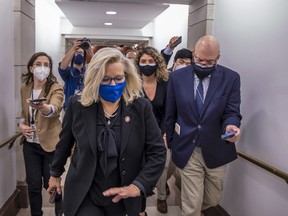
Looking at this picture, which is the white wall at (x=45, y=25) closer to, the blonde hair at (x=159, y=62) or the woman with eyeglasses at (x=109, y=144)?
the blonde hair at (x=159, y=62)

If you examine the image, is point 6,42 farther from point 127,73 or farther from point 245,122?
point 245,122

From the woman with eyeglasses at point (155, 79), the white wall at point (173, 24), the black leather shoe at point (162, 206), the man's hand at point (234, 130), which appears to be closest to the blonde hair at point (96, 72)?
the man's hand at point (234, 130)

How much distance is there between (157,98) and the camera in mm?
3123

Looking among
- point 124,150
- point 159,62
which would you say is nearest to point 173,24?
point 159,62

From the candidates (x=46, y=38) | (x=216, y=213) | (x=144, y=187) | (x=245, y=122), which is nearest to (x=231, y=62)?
(x=245, y=122)

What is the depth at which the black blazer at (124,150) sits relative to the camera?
1.66m

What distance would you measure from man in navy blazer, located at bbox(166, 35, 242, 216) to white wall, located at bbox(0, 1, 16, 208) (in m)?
1.51

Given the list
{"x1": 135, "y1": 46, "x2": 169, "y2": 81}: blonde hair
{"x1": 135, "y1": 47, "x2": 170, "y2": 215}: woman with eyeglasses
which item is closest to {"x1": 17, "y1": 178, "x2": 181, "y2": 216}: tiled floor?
{"x1": 135, "y1": 47, "x2": 170, "y2": 215}: woman with eyeglasses

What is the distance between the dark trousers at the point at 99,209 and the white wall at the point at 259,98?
1.09m

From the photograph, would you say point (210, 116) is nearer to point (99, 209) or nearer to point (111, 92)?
point (111, 92)

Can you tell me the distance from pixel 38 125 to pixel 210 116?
1.39 metres

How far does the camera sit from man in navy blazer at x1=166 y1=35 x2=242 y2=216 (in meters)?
2.38

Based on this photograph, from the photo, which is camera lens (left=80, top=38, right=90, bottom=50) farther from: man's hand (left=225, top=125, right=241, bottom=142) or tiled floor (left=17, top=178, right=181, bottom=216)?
man's hand (left=225, top=125, right=241, bottom=142)

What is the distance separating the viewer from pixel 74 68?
3.82 metres
